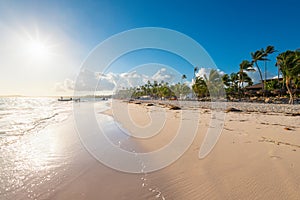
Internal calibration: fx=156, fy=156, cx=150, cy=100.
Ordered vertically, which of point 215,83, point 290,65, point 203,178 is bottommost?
point 203,178

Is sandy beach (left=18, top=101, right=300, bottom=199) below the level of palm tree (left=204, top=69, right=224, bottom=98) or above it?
below

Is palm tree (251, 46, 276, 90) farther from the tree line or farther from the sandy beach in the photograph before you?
the sandy beach

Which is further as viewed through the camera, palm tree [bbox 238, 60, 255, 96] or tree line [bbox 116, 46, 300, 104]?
palm tree [bbox 238, 60, 255, 96]

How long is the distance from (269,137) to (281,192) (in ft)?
14.2

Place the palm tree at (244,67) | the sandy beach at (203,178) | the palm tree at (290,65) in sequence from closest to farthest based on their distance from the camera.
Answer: the sandy beach at (203,178) → the palm tree at (290,65) → the palm tree at (244,67)

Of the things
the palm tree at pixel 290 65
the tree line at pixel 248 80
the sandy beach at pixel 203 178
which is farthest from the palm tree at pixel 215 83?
the sandy beach at pixel 203 178

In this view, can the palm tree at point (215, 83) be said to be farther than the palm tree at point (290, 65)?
Yes

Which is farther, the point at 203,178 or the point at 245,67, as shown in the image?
the point at 245,67

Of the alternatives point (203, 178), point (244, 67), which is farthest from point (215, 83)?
point (203, 178)

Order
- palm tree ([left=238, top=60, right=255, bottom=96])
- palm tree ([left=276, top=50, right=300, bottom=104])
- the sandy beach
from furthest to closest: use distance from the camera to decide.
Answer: palm tree ([left=238, top=60, right=255, bottom=96]) < palm tree ([left=276, top=50, right=300, bottom=104]) < the sandy beach

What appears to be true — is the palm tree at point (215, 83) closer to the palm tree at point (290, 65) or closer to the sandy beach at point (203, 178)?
the palm tree at point (290, 65)

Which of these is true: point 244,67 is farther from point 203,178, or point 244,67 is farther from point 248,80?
point 203,178

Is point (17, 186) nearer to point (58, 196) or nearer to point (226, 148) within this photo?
point (58, 196)

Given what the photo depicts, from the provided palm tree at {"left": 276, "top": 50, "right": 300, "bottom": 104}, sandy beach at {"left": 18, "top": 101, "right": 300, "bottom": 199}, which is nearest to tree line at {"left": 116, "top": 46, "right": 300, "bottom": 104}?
palm tree at {"left": 276, "top": 50, "right": 300, "bottom": 104}
